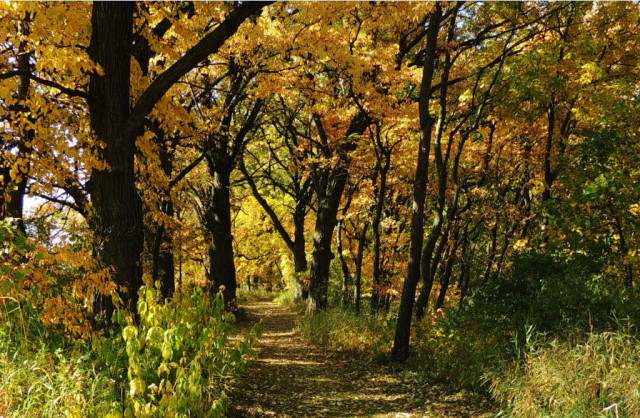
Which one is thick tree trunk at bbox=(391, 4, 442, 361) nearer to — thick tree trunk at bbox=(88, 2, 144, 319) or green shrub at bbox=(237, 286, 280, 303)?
thick tree trunk at bbox=(88, 2, 144, 319)

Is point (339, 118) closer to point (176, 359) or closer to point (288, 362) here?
point (288, 362)

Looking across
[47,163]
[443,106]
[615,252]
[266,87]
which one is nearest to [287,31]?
[266,87]

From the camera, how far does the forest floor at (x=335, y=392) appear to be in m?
5.50

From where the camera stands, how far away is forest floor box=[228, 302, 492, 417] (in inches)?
217

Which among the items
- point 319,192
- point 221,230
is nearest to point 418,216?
point 319,192

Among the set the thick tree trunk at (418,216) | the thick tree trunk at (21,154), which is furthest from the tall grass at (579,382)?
the thick tree trunk at (21,154)

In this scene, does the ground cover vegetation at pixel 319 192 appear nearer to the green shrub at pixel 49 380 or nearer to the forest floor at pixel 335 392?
the green shrub at pixel 49 380

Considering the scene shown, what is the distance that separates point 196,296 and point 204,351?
2.66 ft

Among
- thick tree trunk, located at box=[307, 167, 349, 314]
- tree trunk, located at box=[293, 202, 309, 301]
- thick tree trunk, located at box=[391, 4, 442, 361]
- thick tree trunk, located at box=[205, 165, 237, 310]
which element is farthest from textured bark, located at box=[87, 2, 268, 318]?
tree trunk, located at box=[293, 202, 309, 301]

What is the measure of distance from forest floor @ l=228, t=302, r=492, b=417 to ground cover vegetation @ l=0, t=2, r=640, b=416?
35 cm

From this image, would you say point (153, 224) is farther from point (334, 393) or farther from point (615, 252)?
point (615, 252)

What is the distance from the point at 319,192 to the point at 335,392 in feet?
24.6

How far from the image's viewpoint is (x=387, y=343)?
8203mm

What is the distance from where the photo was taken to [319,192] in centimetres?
1317
